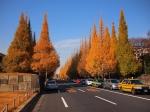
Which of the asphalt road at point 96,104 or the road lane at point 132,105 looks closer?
the road lane at point 132,105

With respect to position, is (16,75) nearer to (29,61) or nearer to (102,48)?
(29,61)

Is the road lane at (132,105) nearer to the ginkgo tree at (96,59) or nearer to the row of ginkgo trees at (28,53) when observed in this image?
the row of ginkgo trees at (28,53)

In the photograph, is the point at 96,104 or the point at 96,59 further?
the point at 96,59

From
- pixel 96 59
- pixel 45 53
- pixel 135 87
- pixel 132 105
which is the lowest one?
pixel 132 105

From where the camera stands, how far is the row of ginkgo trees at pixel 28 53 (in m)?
60.5

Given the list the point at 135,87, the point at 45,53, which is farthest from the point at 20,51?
the point at 135,87

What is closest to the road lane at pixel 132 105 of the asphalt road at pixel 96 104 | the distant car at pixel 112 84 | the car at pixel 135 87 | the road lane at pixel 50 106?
the asphalt road at pixel 96 104

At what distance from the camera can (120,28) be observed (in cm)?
6956

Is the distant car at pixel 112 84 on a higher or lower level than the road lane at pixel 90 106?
higher

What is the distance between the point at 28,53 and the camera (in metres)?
63.1

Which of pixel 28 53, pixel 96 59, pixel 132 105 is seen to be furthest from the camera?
pixel 96 59

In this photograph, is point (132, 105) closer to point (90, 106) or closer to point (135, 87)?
point (90, 106)

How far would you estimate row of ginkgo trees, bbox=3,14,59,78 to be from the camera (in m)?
60.5

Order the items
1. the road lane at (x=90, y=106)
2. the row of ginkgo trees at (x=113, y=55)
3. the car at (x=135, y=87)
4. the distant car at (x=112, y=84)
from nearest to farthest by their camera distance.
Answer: the road lane at (x=90, y=106), the car at (x=135, y=87), the distant car at (x=112, y=84), the row of ginkgo trees at (x=113, y=55)
